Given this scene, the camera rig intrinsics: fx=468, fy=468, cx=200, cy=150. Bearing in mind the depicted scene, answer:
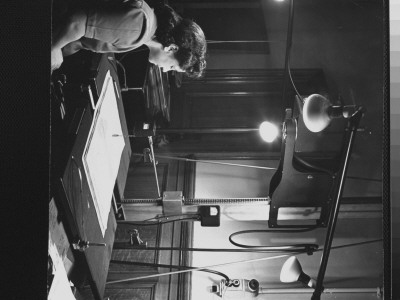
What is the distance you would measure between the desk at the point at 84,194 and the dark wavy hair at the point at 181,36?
0.15 meters

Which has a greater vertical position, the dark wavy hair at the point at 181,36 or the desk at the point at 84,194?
the dark wavy hair at the point at 181,36

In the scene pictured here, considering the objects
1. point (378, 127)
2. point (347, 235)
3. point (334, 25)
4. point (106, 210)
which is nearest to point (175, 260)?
point (106, 210)

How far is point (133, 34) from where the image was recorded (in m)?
0.94

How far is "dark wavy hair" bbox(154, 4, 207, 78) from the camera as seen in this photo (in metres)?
1.11

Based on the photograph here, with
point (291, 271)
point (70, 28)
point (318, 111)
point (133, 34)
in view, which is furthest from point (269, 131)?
point (70, 28)

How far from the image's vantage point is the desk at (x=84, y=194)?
2.89 ft

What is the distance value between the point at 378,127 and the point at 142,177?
2.87 feet

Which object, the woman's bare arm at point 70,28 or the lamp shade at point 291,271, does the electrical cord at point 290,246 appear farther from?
the woman's bare arm at point 70,28

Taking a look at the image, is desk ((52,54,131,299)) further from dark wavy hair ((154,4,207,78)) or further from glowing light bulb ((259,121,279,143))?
glowing light bulb ((259,121,279,143))

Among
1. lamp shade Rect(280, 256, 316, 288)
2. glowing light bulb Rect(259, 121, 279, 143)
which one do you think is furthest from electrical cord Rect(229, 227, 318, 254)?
glowing light bulb Rect(259, 121, 279, 143)

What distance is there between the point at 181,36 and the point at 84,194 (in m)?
0.45

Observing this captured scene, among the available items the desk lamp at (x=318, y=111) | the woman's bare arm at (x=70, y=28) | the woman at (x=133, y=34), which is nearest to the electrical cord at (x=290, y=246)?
the desk lamp at (x=318, y=111)

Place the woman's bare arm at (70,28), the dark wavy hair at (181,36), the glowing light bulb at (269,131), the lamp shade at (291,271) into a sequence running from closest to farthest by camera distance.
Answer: the woman's bare arm at (70,28), the dark wavy hair at (181,36), the lamp shade at (291,271), the glowing light bulb at (269,131)

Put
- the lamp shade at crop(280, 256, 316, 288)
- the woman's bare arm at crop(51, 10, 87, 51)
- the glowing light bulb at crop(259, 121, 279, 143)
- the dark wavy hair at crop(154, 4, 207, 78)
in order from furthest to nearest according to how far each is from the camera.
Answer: the glowing light bulb at crop(259, 121, 279, 143), the lamp shade at crop(280, 256, 316, 288), the dark wavy hair at crop(154, 4, 207, 78), the woman's bare arm at crop(51, 10, 87, 51)
